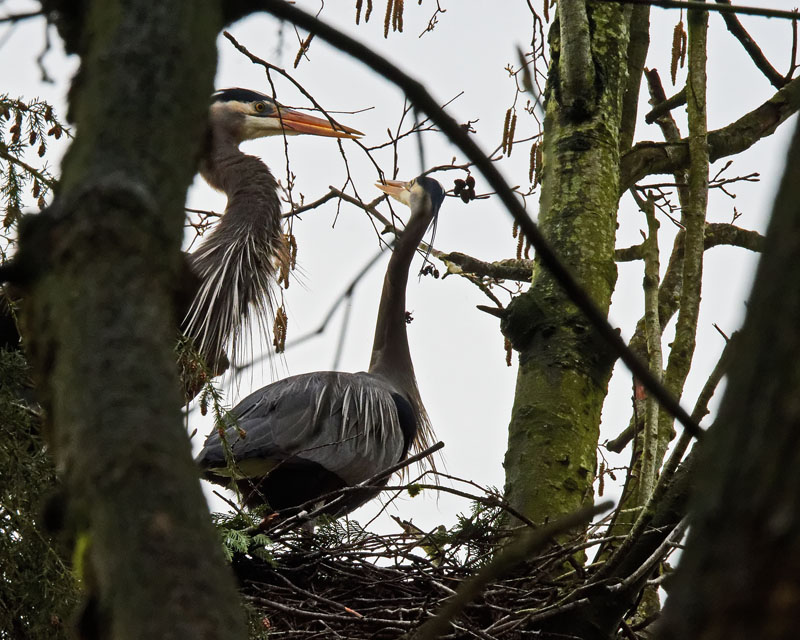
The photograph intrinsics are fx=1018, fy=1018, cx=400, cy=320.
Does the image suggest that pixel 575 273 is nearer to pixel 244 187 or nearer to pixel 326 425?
pixel 326 425

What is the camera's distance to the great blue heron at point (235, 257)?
4.45 m

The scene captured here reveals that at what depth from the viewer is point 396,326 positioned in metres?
4.93

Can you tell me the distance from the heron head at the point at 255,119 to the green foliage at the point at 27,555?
3.91 meters

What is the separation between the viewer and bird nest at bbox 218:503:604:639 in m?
2.55

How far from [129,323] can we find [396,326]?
14.3ft

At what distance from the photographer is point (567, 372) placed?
10.2 feet

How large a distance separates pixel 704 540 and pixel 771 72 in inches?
141

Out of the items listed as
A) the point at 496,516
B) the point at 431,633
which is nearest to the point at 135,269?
the point at 431,633

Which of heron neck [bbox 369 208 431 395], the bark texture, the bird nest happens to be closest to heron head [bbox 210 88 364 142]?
heron neck [bbox 369 208 431 395]

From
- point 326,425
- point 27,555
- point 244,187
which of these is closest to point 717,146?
point 326,425

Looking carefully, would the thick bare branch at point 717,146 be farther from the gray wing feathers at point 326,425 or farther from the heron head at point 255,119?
the heron head at point 255,119

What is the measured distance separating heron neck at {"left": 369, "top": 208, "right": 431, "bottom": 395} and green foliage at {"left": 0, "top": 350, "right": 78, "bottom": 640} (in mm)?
3063

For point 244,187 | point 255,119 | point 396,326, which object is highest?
point 255,119

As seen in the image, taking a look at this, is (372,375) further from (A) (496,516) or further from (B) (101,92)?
(B) (101,92)
